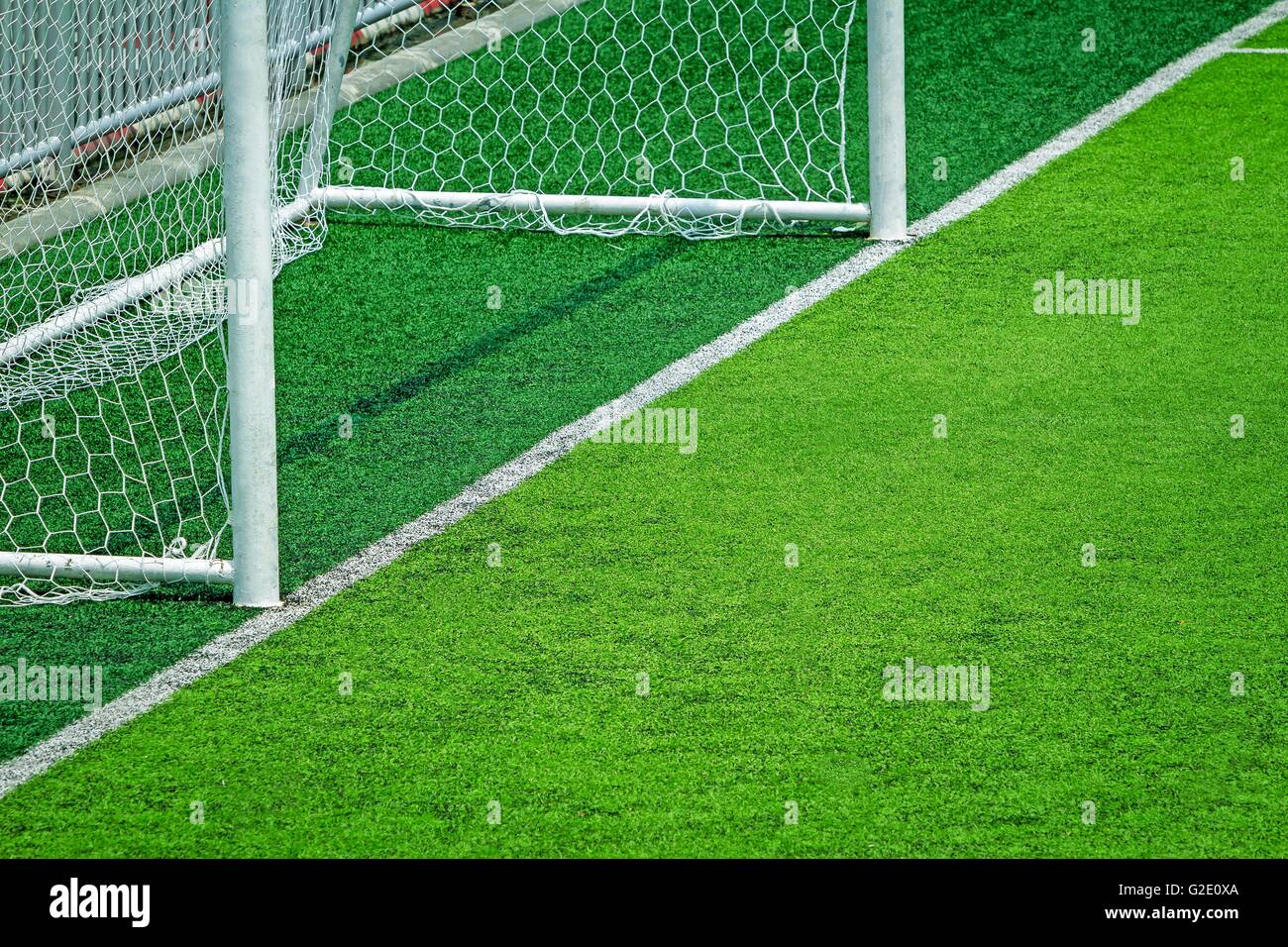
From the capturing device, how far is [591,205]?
24.0 ft

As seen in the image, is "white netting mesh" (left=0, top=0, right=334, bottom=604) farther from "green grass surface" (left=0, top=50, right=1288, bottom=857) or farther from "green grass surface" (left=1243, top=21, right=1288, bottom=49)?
"green grass surface" (left=1243, top=21, right=1288, bottom=49)

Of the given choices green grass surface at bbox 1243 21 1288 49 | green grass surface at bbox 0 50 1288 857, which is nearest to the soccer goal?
green grass surface at bbox 0 50 1288 857

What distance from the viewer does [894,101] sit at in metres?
6.89

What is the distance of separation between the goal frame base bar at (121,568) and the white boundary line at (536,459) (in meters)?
0.18

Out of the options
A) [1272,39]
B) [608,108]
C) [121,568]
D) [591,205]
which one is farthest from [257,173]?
[1272,39]

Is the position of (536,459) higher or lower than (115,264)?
lower

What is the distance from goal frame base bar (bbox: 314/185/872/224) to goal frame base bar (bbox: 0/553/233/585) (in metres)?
3.15

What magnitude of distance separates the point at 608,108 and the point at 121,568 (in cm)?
466

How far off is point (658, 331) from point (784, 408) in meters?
0.84

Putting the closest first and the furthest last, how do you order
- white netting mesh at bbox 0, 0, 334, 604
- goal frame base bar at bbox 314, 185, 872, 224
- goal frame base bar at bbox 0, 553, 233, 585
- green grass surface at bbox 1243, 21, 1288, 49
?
goal frame base bar at bbox 0, 553, 233, 585 → white netting mesh at bbox 0, 0, 334, 604 → goal frame base bar at bbox 314, 185, 872, 224 → green grass surface at bbox 1243, 21, 1288, 49

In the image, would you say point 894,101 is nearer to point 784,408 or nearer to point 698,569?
point 784,408

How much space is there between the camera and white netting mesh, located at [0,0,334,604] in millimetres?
5223

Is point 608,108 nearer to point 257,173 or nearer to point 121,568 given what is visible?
point 257,173
